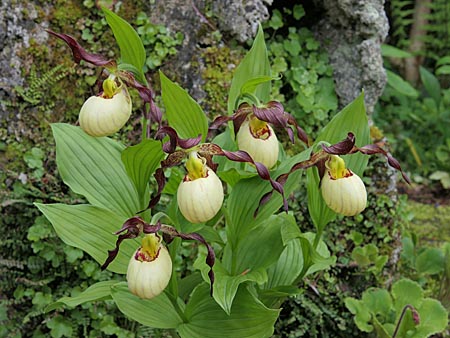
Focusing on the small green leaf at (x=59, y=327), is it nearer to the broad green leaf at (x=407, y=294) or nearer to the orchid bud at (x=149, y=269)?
the orchid bud at (x=149, y=269)

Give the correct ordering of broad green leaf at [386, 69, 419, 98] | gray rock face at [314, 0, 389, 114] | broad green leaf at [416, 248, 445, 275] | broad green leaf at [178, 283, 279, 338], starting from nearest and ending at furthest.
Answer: broad green leaf at [178, 283, 279, 338]
broad green leaf at [416, 248, 445, 275]
gray rock face at [314, 0, 389, 114]
broad green leaf at [386, 69, 419, 98]

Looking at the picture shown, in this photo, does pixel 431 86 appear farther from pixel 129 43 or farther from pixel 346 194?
pixel 129 43

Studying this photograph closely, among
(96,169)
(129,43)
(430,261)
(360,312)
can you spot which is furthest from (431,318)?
(129,43)

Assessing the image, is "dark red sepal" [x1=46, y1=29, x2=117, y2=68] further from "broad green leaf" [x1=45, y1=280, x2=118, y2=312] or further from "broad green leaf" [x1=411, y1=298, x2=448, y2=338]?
"broad green leaf" [x1=411, y1=298, x2=448, y2=338]

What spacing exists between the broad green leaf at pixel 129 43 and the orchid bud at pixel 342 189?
505 millimetres

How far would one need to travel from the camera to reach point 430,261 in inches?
85.7

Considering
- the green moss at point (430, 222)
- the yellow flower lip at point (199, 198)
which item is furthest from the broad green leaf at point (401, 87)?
the yellow flower lip at point (199, 198)

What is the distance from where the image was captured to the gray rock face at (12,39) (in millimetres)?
2018

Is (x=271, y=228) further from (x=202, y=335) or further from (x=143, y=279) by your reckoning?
(x=143, y=279)

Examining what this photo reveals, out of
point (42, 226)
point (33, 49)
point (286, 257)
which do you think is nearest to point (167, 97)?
point (286, 257)

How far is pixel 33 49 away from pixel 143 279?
1208mm

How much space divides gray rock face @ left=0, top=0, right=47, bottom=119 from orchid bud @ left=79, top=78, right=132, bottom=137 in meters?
0.87

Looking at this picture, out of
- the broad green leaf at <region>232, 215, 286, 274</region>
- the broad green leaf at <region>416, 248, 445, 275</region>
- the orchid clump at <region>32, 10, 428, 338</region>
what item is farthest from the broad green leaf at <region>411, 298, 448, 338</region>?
the broad green leaf at <region>232, 215, 286, 274</region>

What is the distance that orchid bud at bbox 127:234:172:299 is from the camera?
1.21 meters
